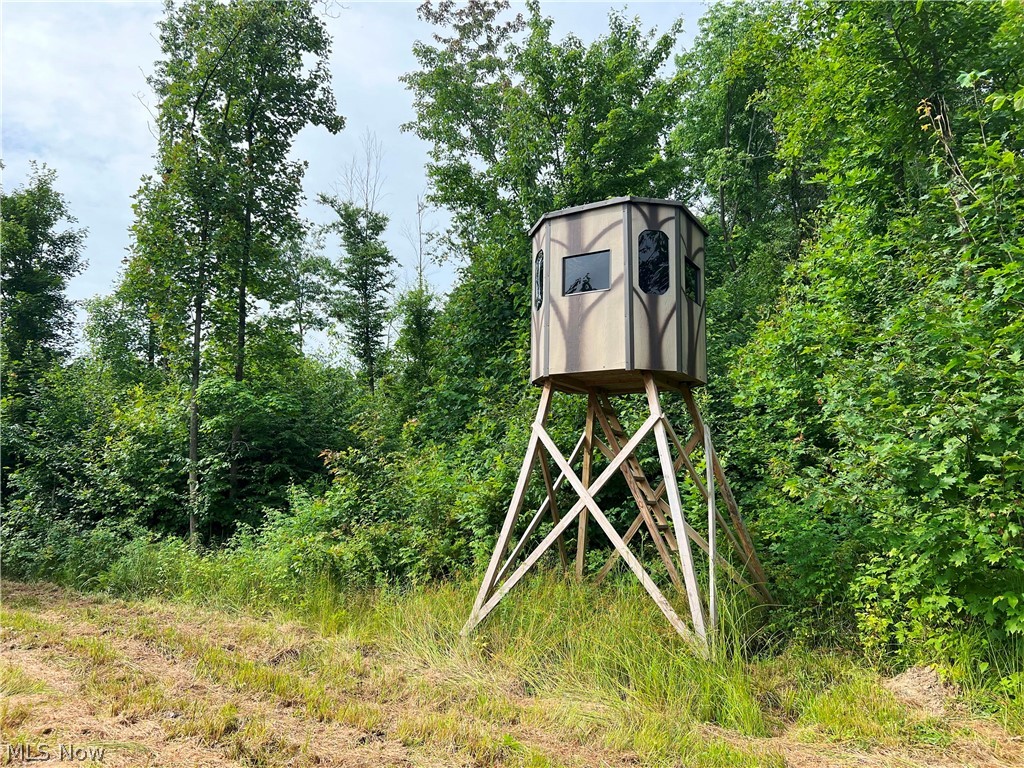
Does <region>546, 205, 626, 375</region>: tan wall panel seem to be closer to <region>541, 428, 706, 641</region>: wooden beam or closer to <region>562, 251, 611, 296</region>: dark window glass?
<region>562, 251, 611, 296</region>: dark window glass

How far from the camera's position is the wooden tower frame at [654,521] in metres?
4.40

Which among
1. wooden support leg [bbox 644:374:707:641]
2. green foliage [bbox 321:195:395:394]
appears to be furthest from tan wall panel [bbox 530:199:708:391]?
green foliage [bbox 321:195:395:394]

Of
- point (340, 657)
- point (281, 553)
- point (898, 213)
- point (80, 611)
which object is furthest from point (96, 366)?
point (898, 213)

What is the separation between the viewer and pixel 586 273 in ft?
17.0

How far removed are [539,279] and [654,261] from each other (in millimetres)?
1218

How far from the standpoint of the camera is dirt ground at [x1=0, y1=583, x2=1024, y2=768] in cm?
317

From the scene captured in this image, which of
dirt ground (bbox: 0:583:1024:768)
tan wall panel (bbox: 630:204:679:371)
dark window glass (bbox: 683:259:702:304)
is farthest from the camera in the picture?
dark window glass (bbox: 683:259:702:304)

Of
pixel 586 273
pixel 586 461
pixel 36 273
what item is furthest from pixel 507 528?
pixel 36 273

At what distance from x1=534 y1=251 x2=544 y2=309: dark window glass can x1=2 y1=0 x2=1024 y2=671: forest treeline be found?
2.38 m

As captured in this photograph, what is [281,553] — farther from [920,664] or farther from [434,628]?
[920,664]

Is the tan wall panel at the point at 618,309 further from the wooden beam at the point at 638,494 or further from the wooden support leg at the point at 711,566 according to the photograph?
the wooden support leg at the point at 711,566

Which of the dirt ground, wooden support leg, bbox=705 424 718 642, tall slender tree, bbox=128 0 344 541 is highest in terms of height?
tall slender tree, bbox=128 0 344 541

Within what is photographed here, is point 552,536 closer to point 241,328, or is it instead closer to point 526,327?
point 526,327

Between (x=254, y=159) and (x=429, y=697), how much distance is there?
10399 millimetres
